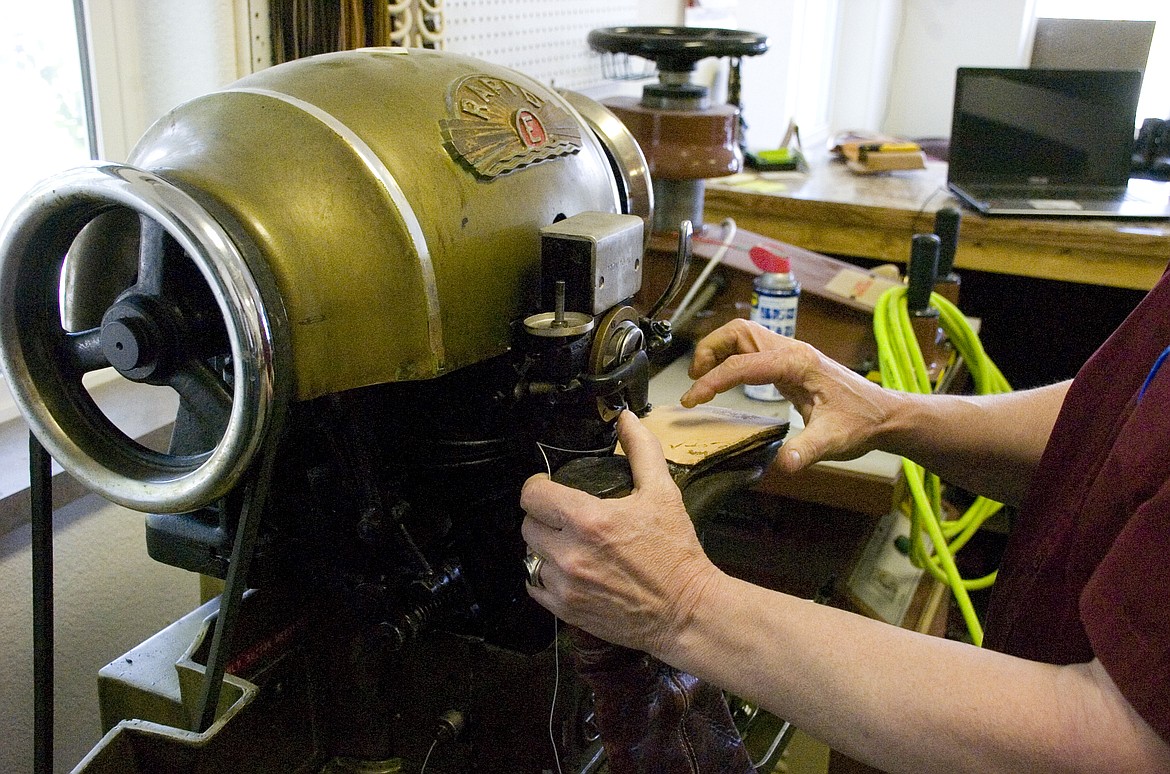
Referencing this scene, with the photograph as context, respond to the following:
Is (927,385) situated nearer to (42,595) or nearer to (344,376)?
(344,376)

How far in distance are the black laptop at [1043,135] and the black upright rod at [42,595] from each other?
2.53 m

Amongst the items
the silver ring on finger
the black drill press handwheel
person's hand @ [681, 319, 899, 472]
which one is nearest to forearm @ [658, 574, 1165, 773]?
the silver ring on finger

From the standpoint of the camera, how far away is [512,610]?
2.76ft

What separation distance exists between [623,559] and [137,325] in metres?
0.37

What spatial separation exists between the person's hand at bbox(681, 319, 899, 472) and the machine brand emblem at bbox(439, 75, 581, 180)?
1.15 ft

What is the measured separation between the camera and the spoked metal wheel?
572mm

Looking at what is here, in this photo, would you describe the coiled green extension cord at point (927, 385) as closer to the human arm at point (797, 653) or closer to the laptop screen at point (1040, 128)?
the human arm at point (797, 653)

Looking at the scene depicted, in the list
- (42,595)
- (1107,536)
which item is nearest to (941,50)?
(1107,536)

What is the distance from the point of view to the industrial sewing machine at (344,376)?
2.03ft

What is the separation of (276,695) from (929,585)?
1.43 m

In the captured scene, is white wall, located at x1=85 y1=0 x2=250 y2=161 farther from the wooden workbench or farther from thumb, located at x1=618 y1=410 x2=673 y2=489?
the wooden workbench

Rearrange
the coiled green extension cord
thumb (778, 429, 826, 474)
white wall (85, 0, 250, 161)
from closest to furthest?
thumb (778, 429, 826, 474) → white wall (85, 0, 250, 161) → the coiled green extension cord

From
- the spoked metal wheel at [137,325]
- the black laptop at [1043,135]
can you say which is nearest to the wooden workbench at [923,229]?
the black laptop at [1043,135]

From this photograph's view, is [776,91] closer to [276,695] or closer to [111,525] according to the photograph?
[111,525]
